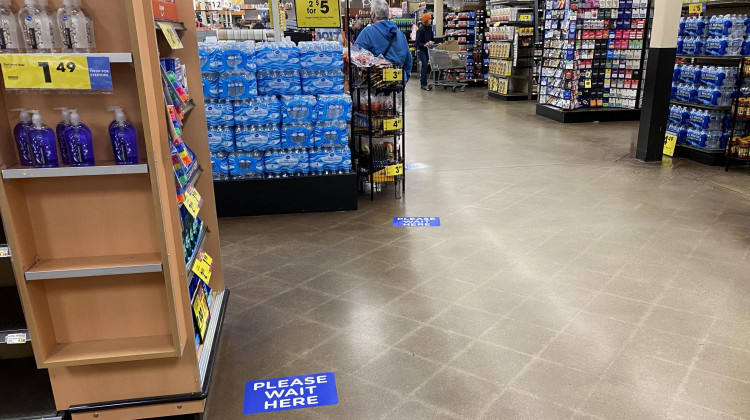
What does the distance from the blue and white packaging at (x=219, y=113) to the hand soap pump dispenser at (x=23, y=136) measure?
9.22 feet

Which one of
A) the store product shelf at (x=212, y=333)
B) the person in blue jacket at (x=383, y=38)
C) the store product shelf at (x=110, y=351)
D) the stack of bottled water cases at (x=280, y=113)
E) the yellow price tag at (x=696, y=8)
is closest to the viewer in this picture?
the store product shelf at (x=110, y=351)

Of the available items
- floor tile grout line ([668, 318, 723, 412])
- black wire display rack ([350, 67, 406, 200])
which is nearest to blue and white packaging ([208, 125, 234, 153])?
black wire display rack ([350, 67, 406, 200])

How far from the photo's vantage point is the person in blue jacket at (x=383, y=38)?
20.0 ft

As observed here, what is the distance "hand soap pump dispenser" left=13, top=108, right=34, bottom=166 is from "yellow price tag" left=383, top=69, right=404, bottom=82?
364 centimetres

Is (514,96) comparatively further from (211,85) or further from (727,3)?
(211,85)

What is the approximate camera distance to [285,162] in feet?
16.4

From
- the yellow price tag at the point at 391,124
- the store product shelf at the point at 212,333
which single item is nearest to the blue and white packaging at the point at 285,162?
the yellow price tag at the point at 391,124

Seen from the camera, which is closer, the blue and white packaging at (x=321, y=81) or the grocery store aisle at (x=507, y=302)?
the grocery store aisle at (x=507, y=302)

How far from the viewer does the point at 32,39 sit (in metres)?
1.85

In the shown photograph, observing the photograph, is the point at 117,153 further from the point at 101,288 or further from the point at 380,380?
the point at 380,380

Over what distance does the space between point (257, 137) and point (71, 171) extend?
302 cm

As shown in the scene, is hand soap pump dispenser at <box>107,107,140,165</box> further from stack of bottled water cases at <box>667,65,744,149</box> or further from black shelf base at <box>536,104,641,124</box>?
black shelf base at <box>536,104,641,124</box>

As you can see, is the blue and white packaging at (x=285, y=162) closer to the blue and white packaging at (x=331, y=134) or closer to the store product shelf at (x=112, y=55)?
the blue and white packaging at (x=331, y=134)

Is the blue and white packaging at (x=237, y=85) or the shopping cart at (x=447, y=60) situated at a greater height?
the blue and white packaging at (x=237, y=85)
